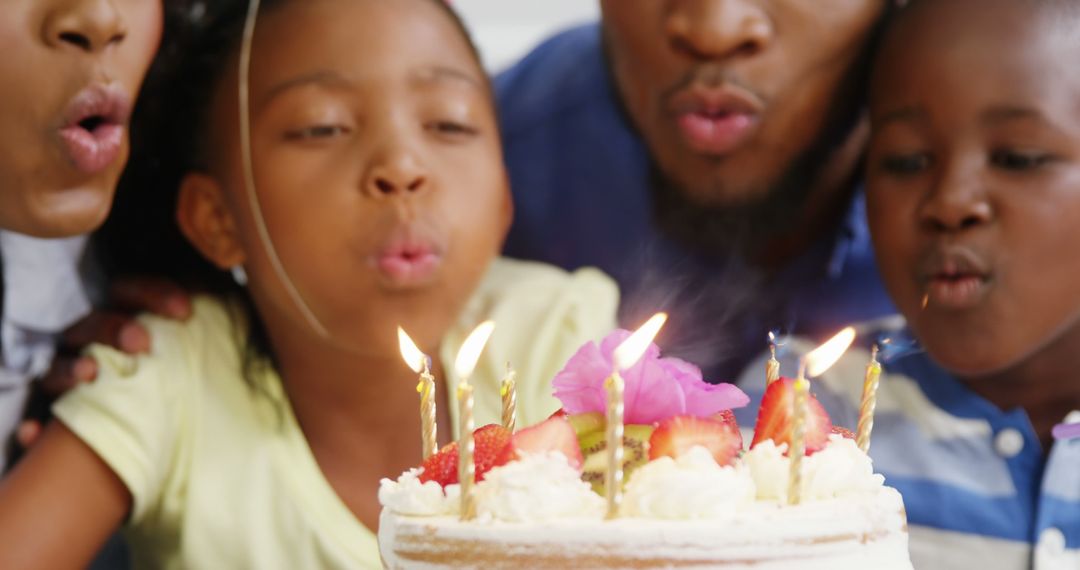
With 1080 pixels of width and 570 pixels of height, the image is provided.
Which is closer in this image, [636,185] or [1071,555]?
[1071,555]

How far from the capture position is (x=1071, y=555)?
115cm

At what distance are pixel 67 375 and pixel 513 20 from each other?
91 centimetres

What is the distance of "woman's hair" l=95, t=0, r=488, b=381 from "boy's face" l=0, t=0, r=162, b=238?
5.0 inches

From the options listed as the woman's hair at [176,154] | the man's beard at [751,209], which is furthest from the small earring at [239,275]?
the man's beard at [751,209]

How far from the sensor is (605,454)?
2.57 feet

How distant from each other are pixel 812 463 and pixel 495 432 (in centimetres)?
20

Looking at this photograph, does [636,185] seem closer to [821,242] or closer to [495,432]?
[821,242]

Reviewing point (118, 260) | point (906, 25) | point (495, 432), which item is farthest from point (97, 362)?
point (906, 25)

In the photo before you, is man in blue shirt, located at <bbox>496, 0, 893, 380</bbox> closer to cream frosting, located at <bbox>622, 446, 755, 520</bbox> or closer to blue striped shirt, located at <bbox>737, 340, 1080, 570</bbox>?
blue striped shirt, located at <bbox>737, 340, 1080, 570</bbox>

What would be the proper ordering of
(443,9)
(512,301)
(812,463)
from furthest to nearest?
1. (512,301)
2. (443,9)
3. (812,463)

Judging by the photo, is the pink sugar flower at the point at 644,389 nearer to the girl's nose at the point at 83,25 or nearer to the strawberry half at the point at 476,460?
the strawberry half at the point at 476,460

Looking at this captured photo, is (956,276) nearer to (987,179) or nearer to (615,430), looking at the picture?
(987,179)

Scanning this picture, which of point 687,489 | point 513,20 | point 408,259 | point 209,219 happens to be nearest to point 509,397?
point 687,489

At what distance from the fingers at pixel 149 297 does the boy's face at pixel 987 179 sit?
726 millimetres
